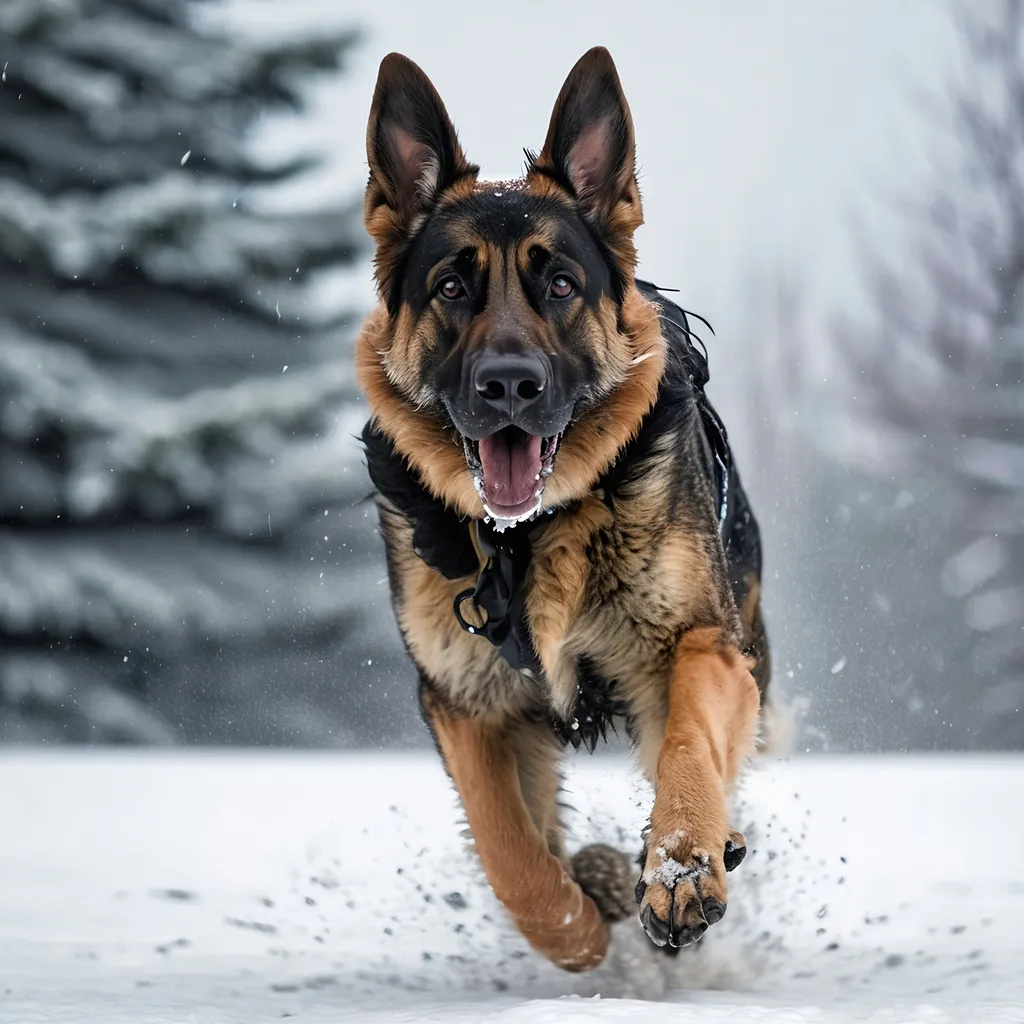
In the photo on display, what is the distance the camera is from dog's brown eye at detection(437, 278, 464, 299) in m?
3.25

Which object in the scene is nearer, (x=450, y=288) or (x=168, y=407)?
(x=450, y=288)

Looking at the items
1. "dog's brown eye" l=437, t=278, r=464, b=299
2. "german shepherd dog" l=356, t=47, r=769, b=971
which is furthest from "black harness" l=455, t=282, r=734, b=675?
"dog's brown eye" l=437, t=278, r=464, b=299

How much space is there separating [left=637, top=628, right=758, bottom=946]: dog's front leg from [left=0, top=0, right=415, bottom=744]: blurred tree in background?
691 cm

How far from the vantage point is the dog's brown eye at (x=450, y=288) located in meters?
3.25

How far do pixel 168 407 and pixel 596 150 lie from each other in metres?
6.80

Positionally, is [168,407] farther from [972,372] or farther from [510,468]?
[972,372]

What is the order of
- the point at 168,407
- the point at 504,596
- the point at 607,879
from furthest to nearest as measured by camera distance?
the point at 168,407
the point at 607,879
the point at 504,596

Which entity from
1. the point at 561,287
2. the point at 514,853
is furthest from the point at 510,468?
the point at 514,853

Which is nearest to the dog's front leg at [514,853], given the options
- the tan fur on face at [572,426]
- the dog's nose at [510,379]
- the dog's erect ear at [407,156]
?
the tan fur on face at [572,426]

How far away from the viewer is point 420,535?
3381 mm

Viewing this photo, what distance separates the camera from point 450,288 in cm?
326

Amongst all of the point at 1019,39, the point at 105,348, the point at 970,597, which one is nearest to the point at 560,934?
the point at 105,348

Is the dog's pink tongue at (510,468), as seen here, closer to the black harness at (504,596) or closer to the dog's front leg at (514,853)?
the black harness at (504,596)

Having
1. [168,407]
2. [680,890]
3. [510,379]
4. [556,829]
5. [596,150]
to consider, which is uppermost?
[168,407]
